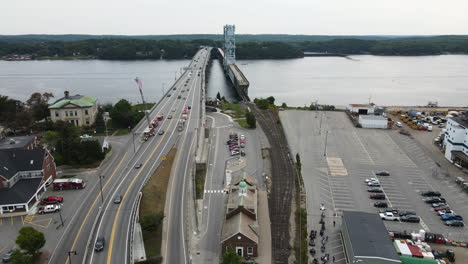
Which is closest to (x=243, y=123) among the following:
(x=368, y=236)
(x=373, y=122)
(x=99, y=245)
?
(x=373, y=122)

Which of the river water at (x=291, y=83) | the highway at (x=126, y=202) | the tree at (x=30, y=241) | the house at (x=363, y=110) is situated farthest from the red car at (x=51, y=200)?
the river water at (x=291, y=83)

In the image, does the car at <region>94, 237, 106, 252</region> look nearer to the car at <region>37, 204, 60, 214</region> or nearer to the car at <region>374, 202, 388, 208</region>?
the car at <region>37, 204, 60, 214</region>

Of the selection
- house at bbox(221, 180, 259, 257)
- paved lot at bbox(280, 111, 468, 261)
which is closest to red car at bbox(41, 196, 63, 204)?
house at bbox(221, 180, 259, 257)

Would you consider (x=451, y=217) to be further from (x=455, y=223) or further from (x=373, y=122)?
(x=373, y=122)

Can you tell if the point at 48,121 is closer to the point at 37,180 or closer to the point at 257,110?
the point at 37,180

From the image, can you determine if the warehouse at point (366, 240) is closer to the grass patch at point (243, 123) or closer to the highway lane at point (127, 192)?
the highway lane at point (127, 192)

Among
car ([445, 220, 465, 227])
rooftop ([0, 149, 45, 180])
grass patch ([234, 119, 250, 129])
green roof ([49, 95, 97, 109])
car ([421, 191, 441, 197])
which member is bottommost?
car ([445, 220, 465, 227])
